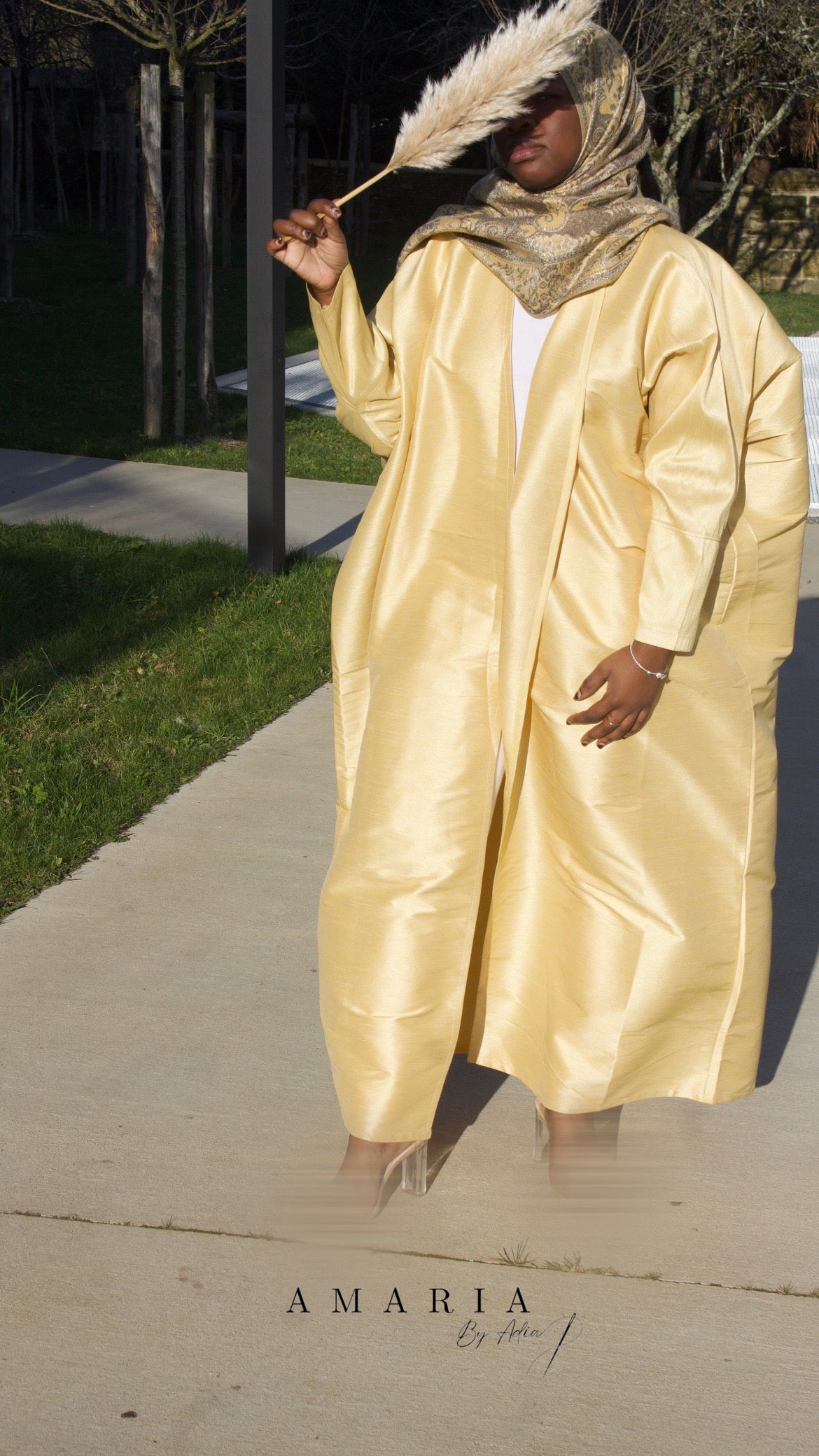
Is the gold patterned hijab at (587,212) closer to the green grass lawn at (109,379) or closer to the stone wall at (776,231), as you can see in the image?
the green grass lawn at (109,379)

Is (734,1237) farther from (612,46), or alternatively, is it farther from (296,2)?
(296,2)

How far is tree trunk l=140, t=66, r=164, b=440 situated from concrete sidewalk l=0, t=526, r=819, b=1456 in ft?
20.4

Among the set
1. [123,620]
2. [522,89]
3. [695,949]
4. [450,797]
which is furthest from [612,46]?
[123,620]

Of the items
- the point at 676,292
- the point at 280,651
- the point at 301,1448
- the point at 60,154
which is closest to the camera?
the point at 301,1448

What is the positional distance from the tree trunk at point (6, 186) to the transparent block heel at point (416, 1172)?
13.5 metres

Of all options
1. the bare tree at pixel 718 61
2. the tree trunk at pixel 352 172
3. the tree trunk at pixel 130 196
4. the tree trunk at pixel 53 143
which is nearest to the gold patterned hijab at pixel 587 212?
the bare tree at pixel 718 61

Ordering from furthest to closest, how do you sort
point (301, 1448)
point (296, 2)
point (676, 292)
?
point (296, 2) < point (676, 292) < point (301, 1448)

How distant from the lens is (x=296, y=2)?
68.0 ft

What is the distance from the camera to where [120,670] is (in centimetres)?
519

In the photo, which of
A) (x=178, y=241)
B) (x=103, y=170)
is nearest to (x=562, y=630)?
(x=178, y=241)

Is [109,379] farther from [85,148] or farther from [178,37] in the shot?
[85,148]

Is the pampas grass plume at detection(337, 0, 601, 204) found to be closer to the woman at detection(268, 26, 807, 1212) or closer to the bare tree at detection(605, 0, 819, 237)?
the woman at detection(268, 26, 807, 1212)

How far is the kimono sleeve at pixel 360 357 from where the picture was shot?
2309 mm

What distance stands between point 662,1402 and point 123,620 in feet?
13.7
